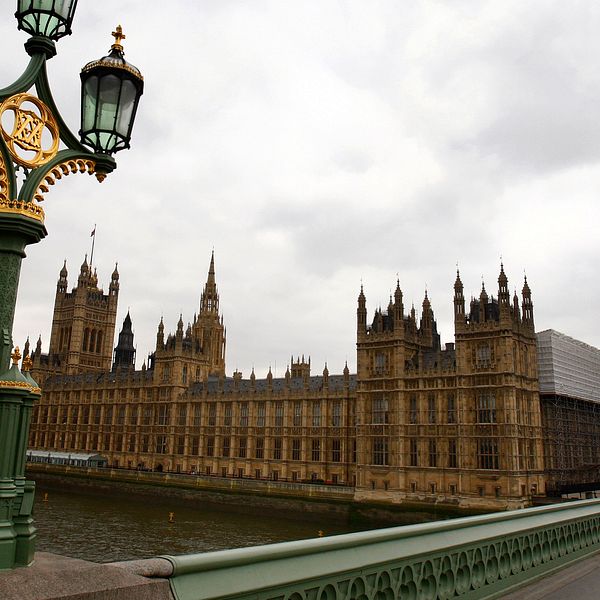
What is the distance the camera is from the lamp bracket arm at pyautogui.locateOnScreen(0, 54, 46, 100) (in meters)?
4.48

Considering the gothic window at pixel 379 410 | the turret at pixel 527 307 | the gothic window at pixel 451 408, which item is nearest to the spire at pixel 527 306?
the turret at pixel 527 307

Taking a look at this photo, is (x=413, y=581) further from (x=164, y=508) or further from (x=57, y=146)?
(x=164, y=508)

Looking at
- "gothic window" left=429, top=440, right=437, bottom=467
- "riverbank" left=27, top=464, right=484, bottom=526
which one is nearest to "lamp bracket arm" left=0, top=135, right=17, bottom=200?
"riverbank" left=27, top=464, right=484, bottom=526

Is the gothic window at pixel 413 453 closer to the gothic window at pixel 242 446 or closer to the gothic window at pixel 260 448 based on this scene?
the gothic window at pixel 260 448

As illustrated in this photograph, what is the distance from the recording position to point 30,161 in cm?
463

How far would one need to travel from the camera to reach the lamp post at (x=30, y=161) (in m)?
3.84

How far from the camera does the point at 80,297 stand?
421 ft

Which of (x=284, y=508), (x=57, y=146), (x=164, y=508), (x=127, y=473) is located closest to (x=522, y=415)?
(x=284, y=508)

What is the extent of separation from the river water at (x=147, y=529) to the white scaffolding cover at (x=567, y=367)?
27192 millimetres

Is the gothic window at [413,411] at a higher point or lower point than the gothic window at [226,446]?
higher

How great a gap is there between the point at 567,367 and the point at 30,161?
6950cm

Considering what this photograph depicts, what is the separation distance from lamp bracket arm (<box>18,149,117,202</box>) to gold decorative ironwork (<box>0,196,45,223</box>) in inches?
3.5

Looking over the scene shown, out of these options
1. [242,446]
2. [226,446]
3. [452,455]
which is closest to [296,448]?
[242,446]

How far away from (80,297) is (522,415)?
103 metres
